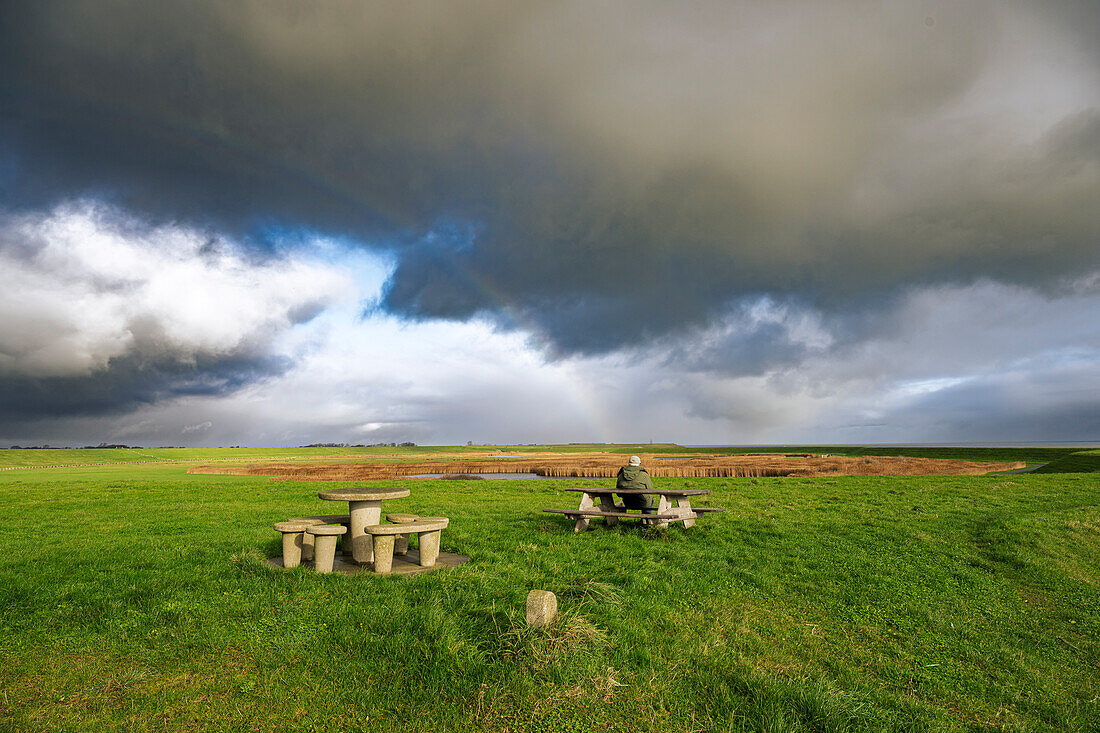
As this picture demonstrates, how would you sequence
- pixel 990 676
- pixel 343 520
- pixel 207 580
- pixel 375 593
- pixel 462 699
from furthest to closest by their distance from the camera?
pixel 343 520 < pixel 207 580 < pixel 375 593 < pixel 990 676 < pixel 462 699

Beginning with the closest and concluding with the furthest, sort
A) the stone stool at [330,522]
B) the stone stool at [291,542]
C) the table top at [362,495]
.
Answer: the stone stool at [291,542]
the table top at [362,495]
the stone stool at [330,522]

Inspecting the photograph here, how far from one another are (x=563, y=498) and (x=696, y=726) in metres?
17.2

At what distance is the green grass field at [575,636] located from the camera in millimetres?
4992

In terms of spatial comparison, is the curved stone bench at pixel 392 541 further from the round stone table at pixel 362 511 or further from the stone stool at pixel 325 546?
the round stone table at pixel 362 511

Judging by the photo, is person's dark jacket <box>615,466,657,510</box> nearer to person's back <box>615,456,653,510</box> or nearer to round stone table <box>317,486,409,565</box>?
person's back <box>615,456,653,510</box>

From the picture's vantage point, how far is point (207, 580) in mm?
8180

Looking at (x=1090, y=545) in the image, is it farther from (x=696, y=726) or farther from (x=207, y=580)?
(x=207, y=580)

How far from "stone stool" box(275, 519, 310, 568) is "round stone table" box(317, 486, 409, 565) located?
60cm

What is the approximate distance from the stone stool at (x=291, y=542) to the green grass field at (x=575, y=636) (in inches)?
21.1

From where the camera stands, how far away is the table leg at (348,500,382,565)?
938 centimetres

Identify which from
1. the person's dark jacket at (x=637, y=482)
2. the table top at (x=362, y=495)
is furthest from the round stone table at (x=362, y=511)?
the person's dark jacket at (x=637, y=482)

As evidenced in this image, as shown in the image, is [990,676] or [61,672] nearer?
[61,672]

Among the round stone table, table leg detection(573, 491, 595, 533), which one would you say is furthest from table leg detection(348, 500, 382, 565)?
table leg detection(573, 491, 595, 533)

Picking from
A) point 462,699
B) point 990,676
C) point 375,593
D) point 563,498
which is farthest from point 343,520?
point 563,498
